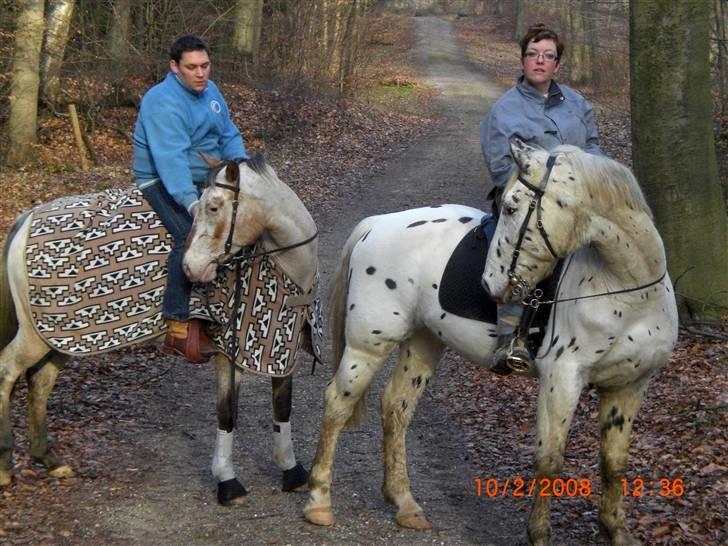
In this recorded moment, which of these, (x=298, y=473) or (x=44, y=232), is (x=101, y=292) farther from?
(x=298, y=473)

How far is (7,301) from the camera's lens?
19.9 ft

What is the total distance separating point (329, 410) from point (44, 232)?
2085mm

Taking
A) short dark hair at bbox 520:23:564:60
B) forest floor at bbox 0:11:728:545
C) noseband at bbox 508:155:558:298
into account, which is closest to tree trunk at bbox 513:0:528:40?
forest floor at bbox 0:11:728:545

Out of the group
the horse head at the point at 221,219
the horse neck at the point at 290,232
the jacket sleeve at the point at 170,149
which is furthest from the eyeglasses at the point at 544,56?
the jacket sleeve at the point at 170,149

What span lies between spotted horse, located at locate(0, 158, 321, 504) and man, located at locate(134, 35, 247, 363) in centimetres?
10

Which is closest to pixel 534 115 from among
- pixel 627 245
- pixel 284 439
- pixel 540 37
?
pixel 540 37

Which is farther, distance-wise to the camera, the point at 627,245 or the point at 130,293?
the point at 130,293

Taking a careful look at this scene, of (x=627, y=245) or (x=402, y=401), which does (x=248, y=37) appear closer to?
(x=402, y=401)

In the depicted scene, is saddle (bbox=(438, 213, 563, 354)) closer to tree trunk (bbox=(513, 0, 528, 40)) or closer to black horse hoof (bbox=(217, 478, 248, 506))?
black horse hoof (bbox=(217, 478, 248, 506))

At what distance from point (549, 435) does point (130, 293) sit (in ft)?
8.71

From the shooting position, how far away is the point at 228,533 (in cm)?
523

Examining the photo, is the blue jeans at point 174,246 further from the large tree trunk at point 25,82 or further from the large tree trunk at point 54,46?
the large tree trunk at point 54,46

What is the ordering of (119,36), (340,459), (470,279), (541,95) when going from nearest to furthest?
(470,279) < (541,95) < (340,459) < (119,36)

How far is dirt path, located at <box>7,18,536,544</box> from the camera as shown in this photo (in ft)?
17.2
